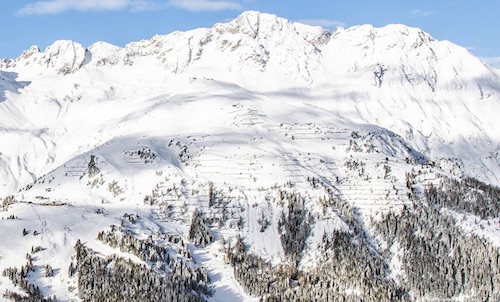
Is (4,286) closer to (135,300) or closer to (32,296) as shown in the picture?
(32,296)

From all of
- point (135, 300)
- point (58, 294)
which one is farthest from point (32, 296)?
point (135, 300)

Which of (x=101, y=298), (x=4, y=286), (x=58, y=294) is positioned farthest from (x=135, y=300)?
(x=4, y=286)

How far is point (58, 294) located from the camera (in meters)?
198

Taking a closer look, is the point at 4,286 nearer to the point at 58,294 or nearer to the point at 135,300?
the point at 58,294

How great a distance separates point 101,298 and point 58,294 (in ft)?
47.2

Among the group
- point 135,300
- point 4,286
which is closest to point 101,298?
point 135,300

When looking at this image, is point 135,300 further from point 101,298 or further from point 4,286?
point 4,286

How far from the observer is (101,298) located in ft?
644

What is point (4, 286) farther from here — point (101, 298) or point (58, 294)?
point (101, 298)

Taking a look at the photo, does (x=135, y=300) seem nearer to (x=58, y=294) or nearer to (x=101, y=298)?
(x=101, y=298)

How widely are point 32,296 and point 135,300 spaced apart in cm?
3163

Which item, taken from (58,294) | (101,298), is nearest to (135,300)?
(101,298)

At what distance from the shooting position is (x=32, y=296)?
19088cm

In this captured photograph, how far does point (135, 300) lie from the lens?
198 meters
